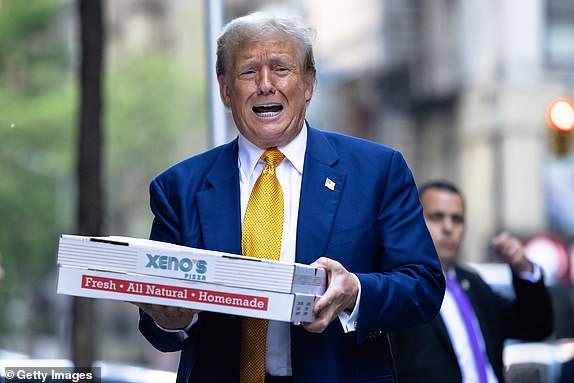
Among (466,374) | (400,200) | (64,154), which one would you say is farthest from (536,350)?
(64,154)

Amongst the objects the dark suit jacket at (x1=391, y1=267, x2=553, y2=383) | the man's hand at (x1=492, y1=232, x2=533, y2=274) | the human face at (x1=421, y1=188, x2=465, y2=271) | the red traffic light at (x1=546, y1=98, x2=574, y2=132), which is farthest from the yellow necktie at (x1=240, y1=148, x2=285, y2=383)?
the red traffic light at (x1=546, y1=98, x2=574, y2=132)

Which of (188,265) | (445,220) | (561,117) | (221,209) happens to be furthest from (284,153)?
(561,117)

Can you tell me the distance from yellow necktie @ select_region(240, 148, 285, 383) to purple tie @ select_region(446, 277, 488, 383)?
2.02m

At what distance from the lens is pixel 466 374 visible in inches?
212

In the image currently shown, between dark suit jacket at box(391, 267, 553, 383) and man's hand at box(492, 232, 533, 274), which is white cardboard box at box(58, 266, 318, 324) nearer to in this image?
dark suit jacket at box(391, 267, 553, 383)

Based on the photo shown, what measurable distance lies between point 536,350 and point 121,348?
3609 cm

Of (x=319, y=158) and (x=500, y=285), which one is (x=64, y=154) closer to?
(x=500, y=285)

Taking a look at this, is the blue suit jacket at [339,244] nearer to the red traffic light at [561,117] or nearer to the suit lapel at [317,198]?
the suit lapel at [317,198]

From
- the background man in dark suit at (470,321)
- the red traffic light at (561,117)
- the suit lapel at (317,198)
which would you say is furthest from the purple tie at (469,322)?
the red traffic light at (561,117)

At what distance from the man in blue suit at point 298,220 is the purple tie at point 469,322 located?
6.04ft

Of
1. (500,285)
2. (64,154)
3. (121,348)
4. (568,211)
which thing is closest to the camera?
(500,285)

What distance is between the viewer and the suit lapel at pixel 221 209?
3590mm

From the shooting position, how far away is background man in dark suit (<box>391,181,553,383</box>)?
5.26 metres

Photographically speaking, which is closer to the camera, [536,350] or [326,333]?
[326,333]
